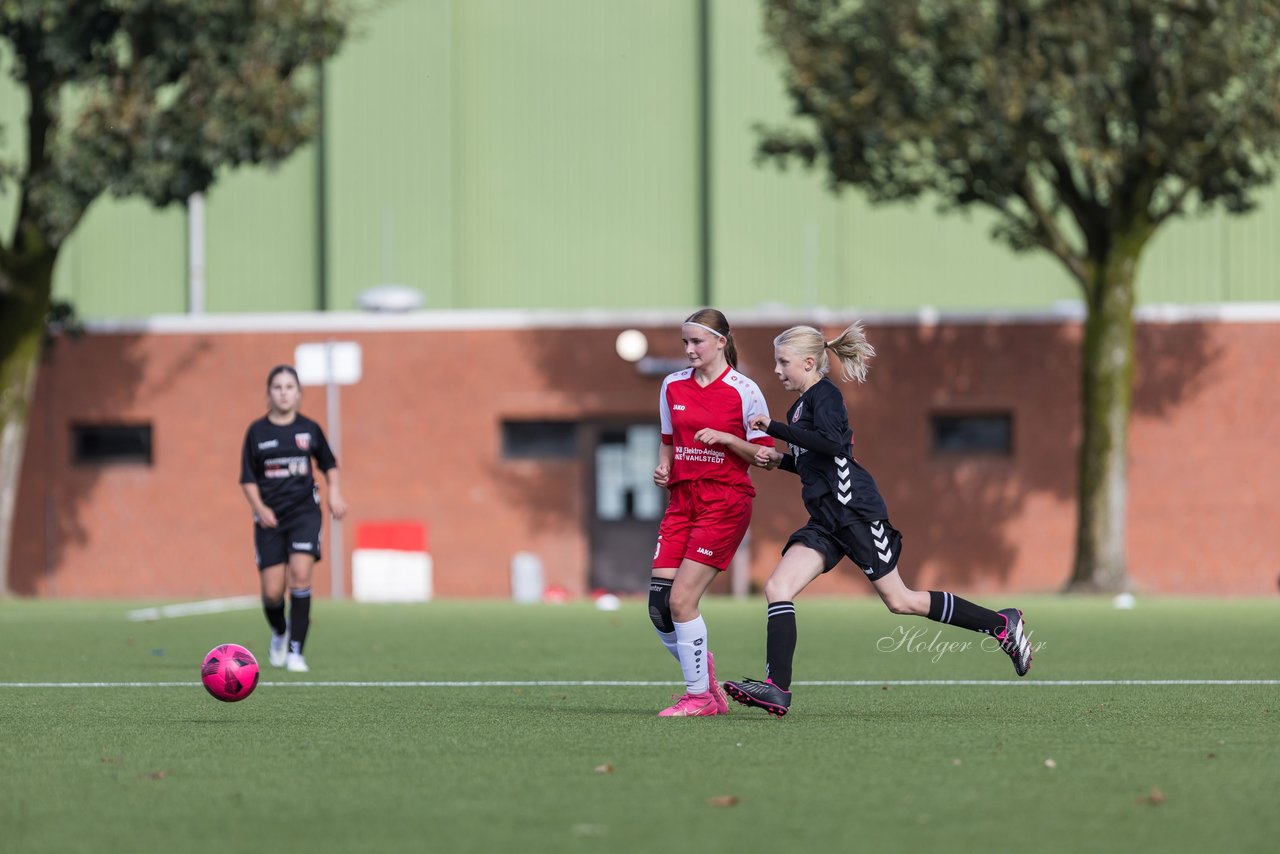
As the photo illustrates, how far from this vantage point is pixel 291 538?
13.1m

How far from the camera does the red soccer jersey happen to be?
31.4ft

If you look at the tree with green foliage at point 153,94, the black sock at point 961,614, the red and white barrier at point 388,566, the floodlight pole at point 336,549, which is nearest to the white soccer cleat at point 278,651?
the black sock at point 961,614

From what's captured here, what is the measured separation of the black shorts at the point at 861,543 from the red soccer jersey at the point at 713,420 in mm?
400

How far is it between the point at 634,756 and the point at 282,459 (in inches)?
222

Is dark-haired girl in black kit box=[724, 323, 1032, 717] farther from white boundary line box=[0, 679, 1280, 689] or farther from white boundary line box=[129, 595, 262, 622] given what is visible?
white boundary line box=[129, 595, 262, 622]

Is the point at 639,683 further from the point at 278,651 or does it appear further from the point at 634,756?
the point at 634,756

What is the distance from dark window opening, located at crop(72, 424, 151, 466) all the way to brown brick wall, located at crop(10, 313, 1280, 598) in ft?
0.67

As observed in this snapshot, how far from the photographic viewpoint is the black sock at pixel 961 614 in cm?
968

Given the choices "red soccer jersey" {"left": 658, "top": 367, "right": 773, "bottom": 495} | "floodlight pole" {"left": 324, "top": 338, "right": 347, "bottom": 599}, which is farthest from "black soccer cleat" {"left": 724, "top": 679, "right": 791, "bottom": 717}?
"floodlight pole" {"left": 324, "top": 338, "right": 347, "bottom": 599}

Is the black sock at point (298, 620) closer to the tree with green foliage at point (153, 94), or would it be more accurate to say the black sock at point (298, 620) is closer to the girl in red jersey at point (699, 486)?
the girl in red jersey at point (699, 486)

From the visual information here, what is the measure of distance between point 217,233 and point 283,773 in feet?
94.5

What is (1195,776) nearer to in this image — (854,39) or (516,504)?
(854,39)

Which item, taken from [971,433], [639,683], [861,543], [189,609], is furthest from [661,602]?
[971,433]

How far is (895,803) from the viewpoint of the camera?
6719 mm
